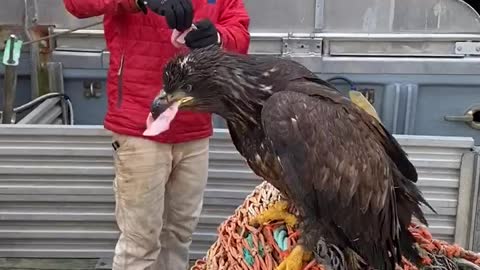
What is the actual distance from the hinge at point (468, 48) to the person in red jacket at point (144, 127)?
142cm

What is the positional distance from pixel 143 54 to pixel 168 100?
0.80 m

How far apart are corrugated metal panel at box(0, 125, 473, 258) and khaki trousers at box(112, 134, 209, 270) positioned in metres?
0.56

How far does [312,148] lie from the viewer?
1854mm

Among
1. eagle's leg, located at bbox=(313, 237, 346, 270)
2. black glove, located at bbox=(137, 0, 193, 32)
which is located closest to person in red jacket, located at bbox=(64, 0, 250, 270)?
black glove, located at bbox=(137, 0, 193, 32)

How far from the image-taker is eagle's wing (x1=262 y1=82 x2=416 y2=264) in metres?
1.85

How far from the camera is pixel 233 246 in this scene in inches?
78.3

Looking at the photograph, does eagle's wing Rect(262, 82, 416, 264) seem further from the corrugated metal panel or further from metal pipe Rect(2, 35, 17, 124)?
metal pipe Rect(2, 35, 17, 124)

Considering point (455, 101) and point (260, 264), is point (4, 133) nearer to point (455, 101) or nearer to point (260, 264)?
point (260, 264)

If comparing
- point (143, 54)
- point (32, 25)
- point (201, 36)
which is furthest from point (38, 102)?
point (201, 36)

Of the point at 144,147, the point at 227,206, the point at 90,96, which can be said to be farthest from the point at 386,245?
the point at 90,96

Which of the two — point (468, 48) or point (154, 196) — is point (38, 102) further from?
point (468, 48)

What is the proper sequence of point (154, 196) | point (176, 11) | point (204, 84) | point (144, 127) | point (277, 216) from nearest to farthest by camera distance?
point (204, 84) → point (277, 216) → point (176, 11) → point (144, 127) → point (154, 196)

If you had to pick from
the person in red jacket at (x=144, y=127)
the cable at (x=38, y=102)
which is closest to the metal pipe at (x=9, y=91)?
the cable at (x=38, y=102)

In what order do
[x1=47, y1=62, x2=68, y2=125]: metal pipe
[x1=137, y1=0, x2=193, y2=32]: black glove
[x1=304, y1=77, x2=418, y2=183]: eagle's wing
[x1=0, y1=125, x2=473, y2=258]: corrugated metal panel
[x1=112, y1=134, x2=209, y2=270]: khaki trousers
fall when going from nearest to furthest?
1. [x1=304, y1=77, x2=418, y2=183]: eagle's wing
2. [x1=137, y1=0, x2=193, y2=32]: black glove
3. [x1=112, y1=134, x2=209, y2=270]: khaki trousers
4. [x1=0, y1=125, x2=473, y2=258]: corrugated metal panel
5. [x1=47, y1=62, x2=68, y2=125]: metal pipe
